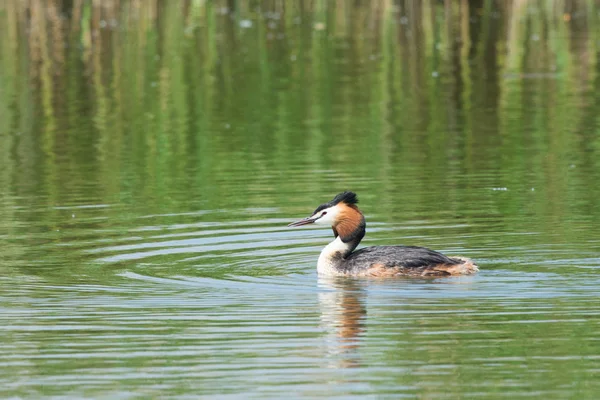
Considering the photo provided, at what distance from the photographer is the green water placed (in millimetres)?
7344

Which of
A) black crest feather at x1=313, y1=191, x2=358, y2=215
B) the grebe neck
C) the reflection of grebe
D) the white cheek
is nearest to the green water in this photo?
the reflection of grebe

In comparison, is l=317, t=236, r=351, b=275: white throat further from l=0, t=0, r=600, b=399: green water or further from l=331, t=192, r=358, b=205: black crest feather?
l=331, t=192, r=358, b=205: black crest feather

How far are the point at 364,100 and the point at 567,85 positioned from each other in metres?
3.64

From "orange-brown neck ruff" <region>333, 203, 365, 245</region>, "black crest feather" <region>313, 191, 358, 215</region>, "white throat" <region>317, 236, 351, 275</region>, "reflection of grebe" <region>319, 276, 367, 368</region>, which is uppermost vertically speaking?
"black crest feather" <region>313, 191, 358, 215</region>

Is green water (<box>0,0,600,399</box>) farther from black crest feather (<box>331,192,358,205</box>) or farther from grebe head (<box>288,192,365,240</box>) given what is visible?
black crest feather (<box>331,192,358,205</box>)

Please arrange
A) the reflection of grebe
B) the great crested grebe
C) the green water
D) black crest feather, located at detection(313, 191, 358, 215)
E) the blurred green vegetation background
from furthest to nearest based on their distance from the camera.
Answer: the blurred green vegetation background
black crest feather, located at detection(313, 191, 358, 215)
the great crested grebe
the reflection of grebe
the green water

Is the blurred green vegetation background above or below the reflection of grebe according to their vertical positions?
above

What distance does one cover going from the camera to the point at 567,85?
22703mm

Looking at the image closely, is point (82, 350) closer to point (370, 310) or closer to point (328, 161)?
point (370, 310)

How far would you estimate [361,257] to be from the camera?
33.7 ft

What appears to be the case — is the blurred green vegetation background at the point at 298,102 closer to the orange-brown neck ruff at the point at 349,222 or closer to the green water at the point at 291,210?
the green water at the point at 291,210

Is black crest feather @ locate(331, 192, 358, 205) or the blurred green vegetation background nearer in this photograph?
black crest feather @ locate(331, 192, 358, 205)

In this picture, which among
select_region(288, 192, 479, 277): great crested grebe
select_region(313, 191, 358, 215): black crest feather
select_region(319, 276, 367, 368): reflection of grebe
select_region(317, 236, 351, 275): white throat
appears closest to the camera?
select_region(319, 276, 367, 368): reflection of grebe

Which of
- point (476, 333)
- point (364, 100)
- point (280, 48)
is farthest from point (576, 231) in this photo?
point (280, 48)
